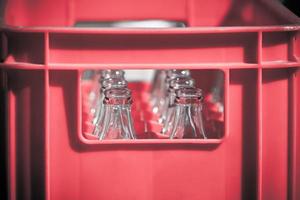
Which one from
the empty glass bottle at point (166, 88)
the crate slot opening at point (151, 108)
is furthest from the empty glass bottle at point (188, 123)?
the empty glass bottle at point (166, 88)

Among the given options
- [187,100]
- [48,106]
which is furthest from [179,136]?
[48,106]

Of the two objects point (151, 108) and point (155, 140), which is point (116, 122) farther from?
point (151, 108)

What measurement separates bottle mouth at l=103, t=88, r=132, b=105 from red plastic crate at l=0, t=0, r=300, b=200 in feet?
0.20

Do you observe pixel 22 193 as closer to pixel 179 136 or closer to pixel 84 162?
pixel 84 162

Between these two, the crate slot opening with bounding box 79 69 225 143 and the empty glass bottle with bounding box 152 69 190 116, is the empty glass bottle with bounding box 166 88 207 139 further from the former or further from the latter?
the empty glass bottle with bounding box 152 69 190 116

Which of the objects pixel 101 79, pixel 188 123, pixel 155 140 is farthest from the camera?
pixel 101 79

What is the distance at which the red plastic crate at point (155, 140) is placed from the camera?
58cm

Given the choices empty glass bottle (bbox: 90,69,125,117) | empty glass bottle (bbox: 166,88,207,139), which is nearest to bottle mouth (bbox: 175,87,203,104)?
empty glass bottle (bbox: 166,88,207,139)

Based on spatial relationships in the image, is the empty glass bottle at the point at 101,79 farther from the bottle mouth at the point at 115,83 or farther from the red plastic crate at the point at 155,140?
the red plastic crate at the point at 155,140

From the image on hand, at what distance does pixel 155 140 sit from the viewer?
0.59m

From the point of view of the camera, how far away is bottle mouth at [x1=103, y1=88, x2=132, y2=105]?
64 centimetres

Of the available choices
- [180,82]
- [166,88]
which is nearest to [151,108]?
[166,88]

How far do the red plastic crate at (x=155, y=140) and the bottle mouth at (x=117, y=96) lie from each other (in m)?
0.06

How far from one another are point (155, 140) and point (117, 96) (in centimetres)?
8
